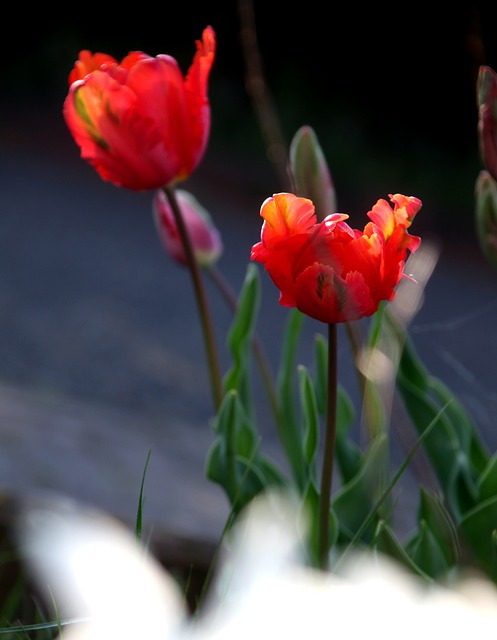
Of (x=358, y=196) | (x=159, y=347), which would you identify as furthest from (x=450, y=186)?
(x=159, y=347)

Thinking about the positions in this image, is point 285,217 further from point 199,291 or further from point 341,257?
point 199,291

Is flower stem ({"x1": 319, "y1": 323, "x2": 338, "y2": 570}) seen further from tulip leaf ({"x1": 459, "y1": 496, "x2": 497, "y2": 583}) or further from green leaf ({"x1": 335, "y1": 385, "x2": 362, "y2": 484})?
green leaf ({"x1": 335, "y1": 385, "x2": 362, "y2": 484})

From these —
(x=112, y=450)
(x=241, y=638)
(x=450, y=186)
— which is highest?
(x=241, y=638)

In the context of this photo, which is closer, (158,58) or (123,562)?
(123,562)

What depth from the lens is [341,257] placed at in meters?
0.52

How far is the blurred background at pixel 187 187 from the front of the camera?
86.7 inches

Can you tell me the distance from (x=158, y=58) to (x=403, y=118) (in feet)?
11.5

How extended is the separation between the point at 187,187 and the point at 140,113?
327 cm

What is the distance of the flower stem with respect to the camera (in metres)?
0.54

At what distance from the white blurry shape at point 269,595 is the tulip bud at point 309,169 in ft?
0.70

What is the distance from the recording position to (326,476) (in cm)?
56

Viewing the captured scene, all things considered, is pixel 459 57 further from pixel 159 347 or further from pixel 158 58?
pixel 158 58

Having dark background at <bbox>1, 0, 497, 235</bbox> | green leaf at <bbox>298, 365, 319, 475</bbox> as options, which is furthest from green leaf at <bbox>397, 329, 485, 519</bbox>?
dark background at <bbox>1, 0, 497, 235</bbox>

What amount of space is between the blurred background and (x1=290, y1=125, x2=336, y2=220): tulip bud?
636mm
